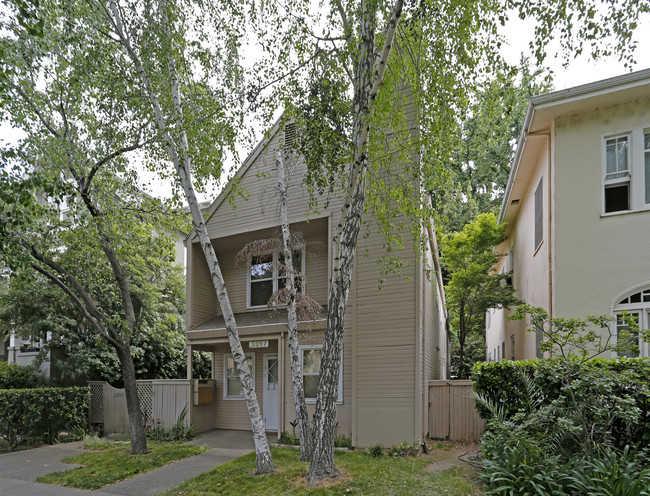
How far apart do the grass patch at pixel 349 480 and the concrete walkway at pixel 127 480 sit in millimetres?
537

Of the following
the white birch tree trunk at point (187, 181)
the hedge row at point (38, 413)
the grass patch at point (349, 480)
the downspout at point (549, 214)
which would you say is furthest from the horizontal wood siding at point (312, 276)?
the downspout at point (549, 214)

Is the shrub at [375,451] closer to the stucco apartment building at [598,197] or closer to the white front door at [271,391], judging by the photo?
the white front door at [271,391]

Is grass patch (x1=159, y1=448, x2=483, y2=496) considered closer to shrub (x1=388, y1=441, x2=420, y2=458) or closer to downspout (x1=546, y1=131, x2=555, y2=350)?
shrub (x1=388, y1=441, x2=420, y2=458)

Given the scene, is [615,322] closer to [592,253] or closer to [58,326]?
[592,253]

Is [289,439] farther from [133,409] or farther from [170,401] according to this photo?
[170,401]

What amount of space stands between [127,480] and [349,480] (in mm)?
4333

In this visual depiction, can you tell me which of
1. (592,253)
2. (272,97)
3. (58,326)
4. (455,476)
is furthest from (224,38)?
(58,326)

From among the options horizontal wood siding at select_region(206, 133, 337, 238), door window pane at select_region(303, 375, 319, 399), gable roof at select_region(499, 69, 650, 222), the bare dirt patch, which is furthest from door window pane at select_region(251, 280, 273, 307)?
gable roof at select_region(499, 69, 650, 222)

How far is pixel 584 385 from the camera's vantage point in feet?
20.0

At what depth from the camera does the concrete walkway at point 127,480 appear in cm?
811

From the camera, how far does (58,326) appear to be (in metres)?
14.0

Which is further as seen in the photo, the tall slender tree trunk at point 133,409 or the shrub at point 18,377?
the shrub at point 18,377

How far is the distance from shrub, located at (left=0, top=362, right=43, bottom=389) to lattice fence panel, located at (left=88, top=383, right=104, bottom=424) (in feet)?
6.77

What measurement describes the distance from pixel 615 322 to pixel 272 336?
7259 mm
